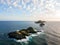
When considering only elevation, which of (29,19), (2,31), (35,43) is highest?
(29,19)

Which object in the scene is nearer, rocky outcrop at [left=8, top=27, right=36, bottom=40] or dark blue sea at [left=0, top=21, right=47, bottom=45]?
dark blue sea at [left=0, top=21, right=47, bottom=45]

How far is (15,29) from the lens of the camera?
259 inches

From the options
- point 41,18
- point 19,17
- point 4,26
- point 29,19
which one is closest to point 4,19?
point 4,26

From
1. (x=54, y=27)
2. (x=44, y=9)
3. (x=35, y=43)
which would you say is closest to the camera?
(x=35, y=43)

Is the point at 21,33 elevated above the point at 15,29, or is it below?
below

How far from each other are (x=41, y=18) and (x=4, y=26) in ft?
6.31

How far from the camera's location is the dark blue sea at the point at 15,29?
20.5 ft

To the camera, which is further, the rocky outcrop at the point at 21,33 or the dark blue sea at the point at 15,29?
the rocky outcrop at the point at 21,33

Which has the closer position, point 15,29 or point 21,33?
point 15,29

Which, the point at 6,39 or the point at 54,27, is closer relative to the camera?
the point at 6,39

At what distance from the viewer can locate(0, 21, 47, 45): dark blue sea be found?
6251mm

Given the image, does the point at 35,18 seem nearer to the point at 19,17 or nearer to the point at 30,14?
the point at 30,14

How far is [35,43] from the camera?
248 inches

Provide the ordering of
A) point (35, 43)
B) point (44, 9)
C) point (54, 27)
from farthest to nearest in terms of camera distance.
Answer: point (54, 27)
point (44, 9)
point (35, 43)
